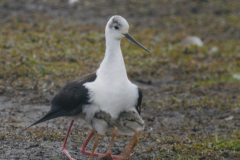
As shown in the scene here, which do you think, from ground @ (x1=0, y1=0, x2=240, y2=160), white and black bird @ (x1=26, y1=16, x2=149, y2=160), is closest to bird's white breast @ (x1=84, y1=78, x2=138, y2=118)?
white and black bird @ (x1=26, y1=16, x2=149, y2=160)

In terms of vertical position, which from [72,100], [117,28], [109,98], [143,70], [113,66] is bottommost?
[143,70]

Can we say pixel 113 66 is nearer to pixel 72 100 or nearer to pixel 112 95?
pixel 112 95

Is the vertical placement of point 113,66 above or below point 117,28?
below

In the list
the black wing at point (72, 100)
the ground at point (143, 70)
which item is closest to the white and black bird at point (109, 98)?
the black wing at point (72, 100)

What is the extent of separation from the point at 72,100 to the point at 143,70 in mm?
3451

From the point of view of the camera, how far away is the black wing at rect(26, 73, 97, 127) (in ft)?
13.5

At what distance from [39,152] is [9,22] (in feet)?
18.8

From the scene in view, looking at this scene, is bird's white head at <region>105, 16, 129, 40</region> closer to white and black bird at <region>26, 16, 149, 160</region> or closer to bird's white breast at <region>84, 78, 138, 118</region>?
white and black bird at <region>26, 16, 149, 160</region>

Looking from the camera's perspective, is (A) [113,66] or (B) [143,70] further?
(B) [143,70]

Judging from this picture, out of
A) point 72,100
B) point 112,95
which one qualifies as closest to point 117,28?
point 112,95

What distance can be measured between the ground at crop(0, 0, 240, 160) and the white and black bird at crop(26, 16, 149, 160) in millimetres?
535

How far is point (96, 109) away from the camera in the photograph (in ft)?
13.1

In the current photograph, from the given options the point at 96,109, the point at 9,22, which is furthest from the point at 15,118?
the point at 9,22

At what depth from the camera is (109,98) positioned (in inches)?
155
